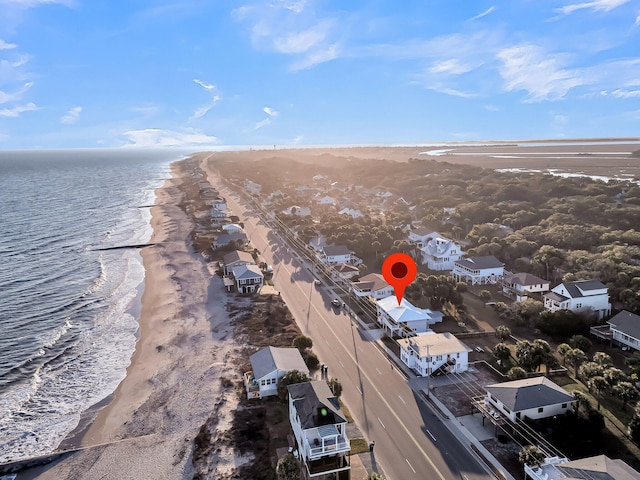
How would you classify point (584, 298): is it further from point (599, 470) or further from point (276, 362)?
point (276, 362)

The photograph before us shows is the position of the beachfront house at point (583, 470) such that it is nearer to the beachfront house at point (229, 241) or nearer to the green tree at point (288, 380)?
the green tree at point (288, 380)

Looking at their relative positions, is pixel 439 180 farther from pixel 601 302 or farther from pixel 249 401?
pixel 249 401

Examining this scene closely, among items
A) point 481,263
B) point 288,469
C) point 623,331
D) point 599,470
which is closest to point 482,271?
point 481,263

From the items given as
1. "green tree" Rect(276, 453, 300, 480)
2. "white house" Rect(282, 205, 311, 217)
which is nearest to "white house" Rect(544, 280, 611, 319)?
"green tree" Rect(276, 453, 300, 480)

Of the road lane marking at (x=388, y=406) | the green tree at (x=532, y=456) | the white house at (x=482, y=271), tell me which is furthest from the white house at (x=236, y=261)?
the green tree at (x=532, y=456)

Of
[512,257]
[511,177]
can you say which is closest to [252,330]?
[512,257]

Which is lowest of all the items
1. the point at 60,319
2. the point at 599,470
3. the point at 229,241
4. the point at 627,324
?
A: the point at 60,319

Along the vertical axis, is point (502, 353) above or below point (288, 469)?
below
